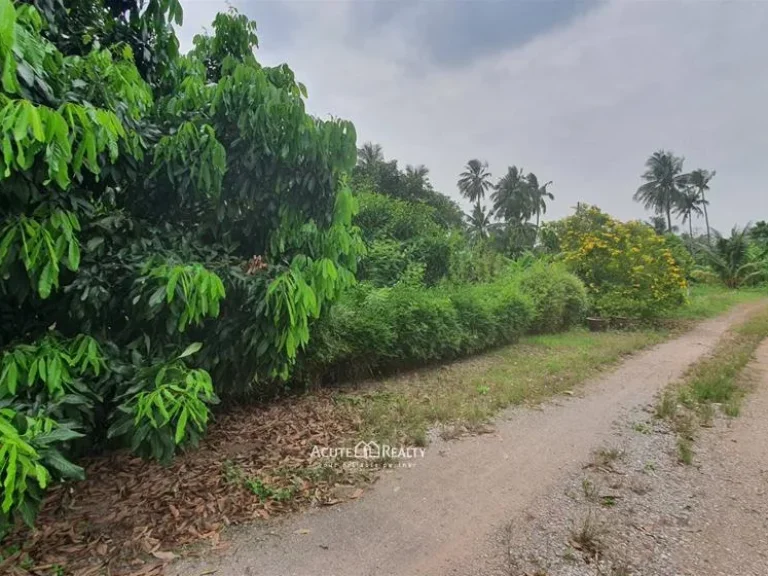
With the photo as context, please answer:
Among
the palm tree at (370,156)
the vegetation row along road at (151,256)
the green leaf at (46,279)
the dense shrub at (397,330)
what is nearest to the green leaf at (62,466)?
the vegetation row along road at (151,256)

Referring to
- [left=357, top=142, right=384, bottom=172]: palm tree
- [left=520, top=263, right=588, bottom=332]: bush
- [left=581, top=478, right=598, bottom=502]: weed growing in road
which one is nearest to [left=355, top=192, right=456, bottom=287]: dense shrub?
[left=520, top=263, right=588, bottom=332]: bush

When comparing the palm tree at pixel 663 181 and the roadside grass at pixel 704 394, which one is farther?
the palm tree at pixel 663 181

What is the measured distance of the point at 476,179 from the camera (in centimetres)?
4034

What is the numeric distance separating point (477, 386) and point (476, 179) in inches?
1516

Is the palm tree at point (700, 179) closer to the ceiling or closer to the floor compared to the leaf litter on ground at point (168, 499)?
closer to the ceiling

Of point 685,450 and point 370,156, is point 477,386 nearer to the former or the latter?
point 685,450

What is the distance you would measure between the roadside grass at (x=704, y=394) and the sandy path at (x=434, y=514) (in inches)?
22.3

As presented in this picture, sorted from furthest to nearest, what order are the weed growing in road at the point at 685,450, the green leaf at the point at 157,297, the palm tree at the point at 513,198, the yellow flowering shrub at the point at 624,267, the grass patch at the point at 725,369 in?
the palm tree at the point at 513,198, the yellow flowering shrub at the point at 624,267, the grass patch at the point at 725,369, the weed growing in road at the point at 685,450, the green leaf at the point at 157,297

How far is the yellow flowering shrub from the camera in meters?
9.45

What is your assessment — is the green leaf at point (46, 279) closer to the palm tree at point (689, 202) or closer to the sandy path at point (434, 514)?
the sandy path at point (434, 514)

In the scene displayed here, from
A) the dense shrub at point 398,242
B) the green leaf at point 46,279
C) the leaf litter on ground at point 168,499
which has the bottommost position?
the leaf litter on ground at point 168,499

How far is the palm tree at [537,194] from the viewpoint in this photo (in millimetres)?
37688

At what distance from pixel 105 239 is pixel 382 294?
362 cm

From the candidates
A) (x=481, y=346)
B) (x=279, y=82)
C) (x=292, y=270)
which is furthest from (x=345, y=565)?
(x=481, y=346)
